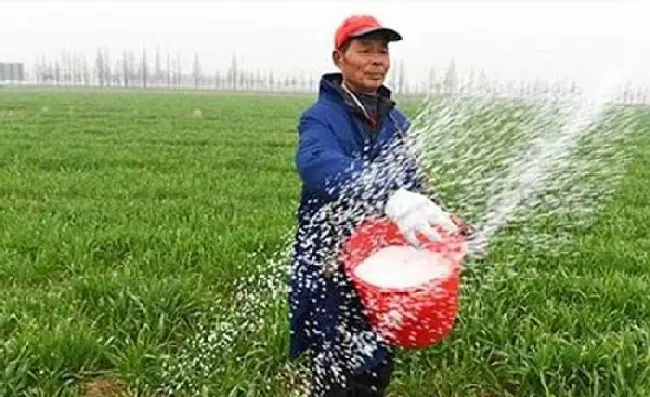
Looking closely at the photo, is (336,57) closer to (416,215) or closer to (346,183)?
(346,183)

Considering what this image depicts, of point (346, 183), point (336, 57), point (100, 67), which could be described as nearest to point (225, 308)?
point (336, 57)

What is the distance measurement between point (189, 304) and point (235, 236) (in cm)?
149

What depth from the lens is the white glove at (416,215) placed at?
85.2 inches

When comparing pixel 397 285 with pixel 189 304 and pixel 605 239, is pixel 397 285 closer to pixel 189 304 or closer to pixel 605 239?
pixel 189 304

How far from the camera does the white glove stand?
2.16 meters

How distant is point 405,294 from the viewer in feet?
7.53

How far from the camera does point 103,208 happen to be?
6.91 metres

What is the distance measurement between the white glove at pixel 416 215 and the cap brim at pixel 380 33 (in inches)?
22.4

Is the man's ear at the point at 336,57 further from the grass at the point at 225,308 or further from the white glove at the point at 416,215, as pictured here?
the grass at the point at 225,308

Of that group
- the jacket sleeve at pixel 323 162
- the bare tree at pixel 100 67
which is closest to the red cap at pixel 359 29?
the jacket sleeve at pixel 323 162

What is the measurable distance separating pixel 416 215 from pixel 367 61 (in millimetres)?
620

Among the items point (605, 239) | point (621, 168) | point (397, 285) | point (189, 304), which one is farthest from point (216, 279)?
point (621, 168)

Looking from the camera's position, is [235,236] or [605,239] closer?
[235,236]

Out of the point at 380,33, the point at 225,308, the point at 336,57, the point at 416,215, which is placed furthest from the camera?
the point at 225,308
